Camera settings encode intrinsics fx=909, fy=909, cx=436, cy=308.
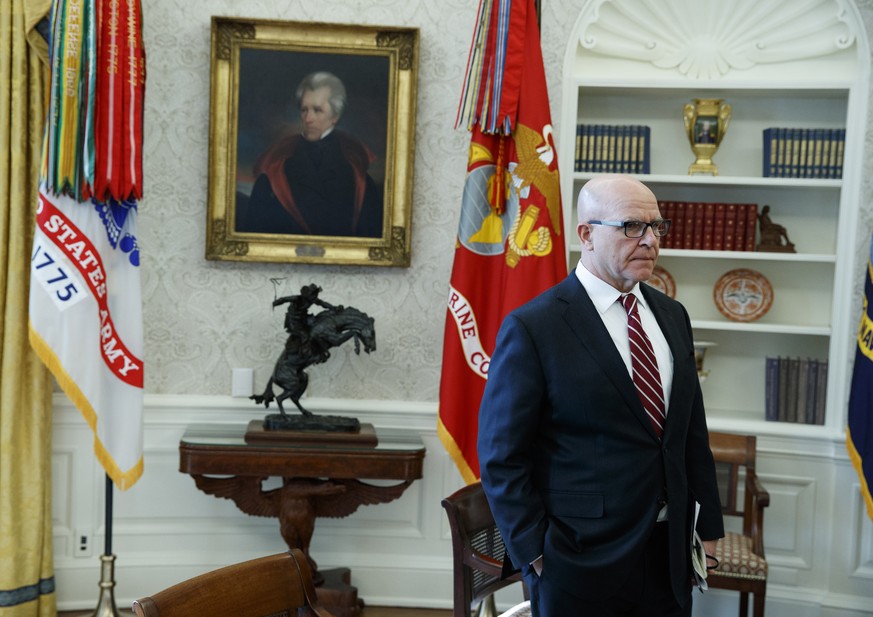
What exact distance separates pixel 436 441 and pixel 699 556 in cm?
209

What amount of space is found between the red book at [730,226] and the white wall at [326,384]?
0.52m

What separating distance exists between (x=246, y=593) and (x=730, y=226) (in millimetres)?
2966

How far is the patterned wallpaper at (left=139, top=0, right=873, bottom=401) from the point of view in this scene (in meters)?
4.02

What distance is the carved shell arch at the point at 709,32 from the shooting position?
13.2ft

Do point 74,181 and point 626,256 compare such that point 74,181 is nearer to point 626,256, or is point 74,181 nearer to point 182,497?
point 182,497

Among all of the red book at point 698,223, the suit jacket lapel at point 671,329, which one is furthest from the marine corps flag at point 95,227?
the red book at point 698,223

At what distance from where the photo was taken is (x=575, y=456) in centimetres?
202

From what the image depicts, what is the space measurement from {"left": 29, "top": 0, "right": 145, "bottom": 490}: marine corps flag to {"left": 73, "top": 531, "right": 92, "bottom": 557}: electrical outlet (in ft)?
1.95

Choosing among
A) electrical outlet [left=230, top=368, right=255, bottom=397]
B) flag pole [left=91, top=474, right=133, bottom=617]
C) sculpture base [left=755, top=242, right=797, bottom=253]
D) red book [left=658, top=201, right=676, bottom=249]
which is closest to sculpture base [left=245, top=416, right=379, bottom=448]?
electrical outlet [left=230, top=368, right=255, bottom=397]

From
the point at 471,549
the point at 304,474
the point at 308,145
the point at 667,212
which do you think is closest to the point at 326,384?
the point at 304,474

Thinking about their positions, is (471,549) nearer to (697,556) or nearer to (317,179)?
(697,556)

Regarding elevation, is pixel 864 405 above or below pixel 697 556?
above

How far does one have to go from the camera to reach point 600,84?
4031mm

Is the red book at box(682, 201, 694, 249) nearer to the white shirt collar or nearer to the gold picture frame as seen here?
the gold picture frame
